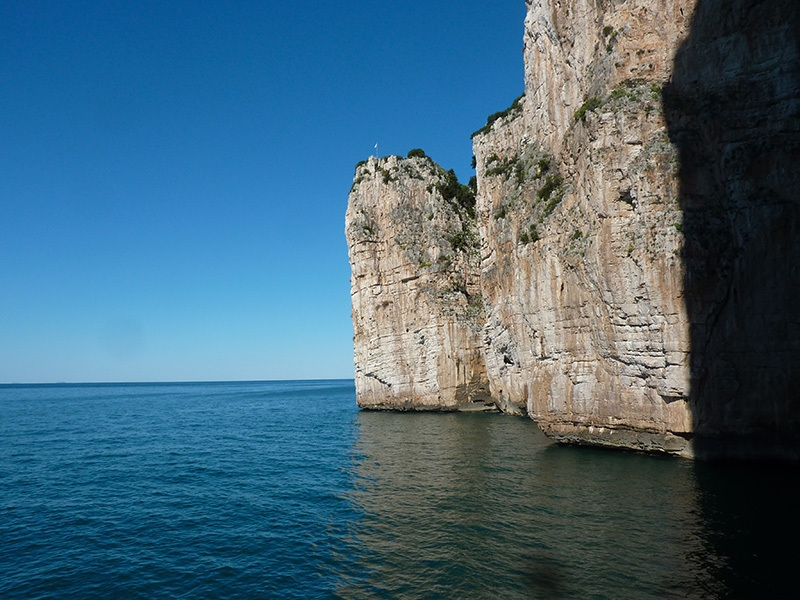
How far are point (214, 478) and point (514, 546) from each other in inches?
710

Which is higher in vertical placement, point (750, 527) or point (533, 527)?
point (750, 527)

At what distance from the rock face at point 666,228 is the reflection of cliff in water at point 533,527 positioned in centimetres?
327

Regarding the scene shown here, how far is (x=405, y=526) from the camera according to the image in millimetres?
17750

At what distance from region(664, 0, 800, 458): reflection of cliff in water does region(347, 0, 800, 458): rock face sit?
0.06 metres

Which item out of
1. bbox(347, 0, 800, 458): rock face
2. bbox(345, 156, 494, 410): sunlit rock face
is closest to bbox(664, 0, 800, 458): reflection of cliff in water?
bbox(347, 0, 800, 458): rock face

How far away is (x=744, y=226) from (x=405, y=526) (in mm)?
20159

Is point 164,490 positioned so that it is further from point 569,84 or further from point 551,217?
point 569,84

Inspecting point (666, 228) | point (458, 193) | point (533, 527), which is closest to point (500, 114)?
point (458, 193)

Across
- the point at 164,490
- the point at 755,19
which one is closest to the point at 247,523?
the point at 164,490

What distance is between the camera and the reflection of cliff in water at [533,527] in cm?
1293

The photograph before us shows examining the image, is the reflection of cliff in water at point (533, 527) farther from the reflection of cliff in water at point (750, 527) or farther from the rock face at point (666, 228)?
the rock face at point (666, 228)

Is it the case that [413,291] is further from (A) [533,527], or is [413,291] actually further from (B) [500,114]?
(A) [533,527]

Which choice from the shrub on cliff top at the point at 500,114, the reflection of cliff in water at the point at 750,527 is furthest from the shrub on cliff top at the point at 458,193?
the reflection of cliff in water at the point at 750,527

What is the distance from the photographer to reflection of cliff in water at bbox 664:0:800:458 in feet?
69.8
